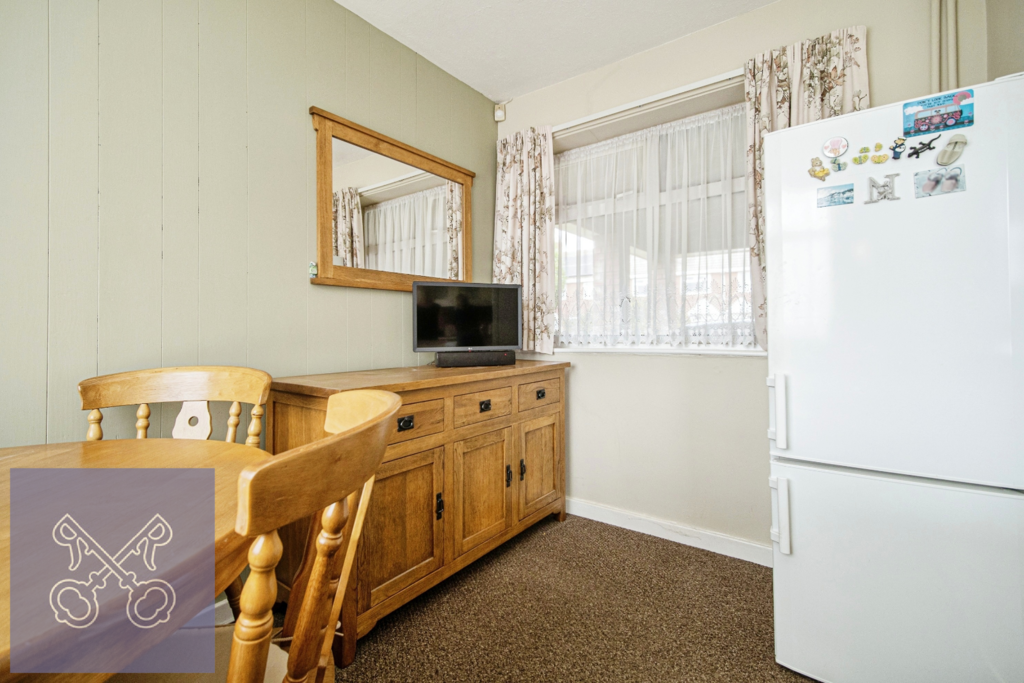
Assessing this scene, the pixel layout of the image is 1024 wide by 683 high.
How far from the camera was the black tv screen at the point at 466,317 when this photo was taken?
7.66ft

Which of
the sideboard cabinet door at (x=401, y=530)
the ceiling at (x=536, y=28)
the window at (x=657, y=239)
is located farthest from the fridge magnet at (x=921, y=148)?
the sideboard cabinet door at (x=401, y=530)

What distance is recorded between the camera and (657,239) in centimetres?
253

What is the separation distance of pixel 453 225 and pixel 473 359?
896mm

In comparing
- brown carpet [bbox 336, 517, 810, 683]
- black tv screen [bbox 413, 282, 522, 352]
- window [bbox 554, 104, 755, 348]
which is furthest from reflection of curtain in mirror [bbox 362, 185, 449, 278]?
brown carpet [bbox 336, 517, 810, 683]

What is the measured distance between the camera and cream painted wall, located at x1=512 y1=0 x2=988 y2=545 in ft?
6.17

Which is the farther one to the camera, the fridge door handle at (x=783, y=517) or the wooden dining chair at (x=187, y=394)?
the fridge door handle at (x=783, y=517)

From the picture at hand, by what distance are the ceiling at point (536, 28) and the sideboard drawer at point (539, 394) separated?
6.14 ft

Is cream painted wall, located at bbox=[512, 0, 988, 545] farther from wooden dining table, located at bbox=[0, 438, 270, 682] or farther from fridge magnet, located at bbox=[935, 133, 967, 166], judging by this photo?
wooden dining table, located at bbox=[0, 438, 270, 682]

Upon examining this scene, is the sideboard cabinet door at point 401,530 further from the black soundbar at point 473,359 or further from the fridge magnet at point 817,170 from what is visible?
the fridge magnet at point 817,170

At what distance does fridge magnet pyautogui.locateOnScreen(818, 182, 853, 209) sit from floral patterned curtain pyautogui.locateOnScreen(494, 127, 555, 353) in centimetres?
155

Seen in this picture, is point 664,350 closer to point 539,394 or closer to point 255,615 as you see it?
point 539,394

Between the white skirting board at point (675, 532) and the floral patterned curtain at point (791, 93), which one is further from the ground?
the floral patterned curtain at point (791, 93)

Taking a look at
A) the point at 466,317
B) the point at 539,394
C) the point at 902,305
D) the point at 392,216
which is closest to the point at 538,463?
the point at 539,394

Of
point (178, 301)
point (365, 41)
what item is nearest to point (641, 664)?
point (178, 301)
